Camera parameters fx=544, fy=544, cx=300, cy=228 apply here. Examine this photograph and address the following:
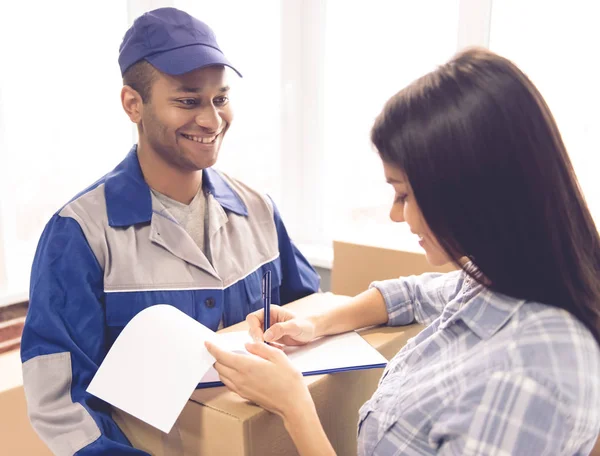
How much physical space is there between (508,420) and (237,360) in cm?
36

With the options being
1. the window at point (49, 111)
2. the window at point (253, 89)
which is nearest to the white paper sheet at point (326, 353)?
the window at point (49, 111)

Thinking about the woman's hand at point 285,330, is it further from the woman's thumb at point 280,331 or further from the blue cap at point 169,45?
the blue cap at point 169,45

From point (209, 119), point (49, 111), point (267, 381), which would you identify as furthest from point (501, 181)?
point (49, 111)

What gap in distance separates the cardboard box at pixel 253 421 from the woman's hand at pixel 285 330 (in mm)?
98

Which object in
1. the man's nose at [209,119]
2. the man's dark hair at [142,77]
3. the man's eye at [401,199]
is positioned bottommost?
the man's eye at [401,199]

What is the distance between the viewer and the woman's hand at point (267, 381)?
731 millimetres

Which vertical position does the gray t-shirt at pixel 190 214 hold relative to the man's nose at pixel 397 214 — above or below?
below

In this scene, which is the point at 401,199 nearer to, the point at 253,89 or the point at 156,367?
the point at 156,367

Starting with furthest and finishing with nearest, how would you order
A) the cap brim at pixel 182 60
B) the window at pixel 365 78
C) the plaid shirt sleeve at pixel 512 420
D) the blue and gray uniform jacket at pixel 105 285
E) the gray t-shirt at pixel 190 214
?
the window at pixel 365 78 < the gray t-shirt at pixel 190 214 < the cap brim at pixel 182 60 < the blue and gray uniform jacket at pixel 105 285 < the plaid shirt sleeve at pixel 512 420

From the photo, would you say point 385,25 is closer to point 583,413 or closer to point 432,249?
point 432,249

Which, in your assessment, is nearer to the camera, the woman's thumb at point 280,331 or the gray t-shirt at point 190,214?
the woman's thumb at point 280,331

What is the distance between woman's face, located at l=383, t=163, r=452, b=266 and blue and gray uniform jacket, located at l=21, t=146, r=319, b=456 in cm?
47

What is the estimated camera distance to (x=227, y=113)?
111 centimetres

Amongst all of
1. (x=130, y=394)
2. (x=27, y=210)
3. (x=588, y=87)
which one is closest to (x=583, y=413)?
(x=130, y=394)
